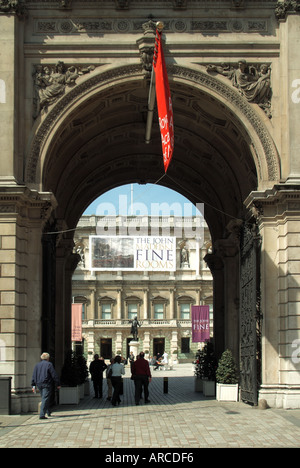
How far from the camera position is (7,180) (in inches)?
920

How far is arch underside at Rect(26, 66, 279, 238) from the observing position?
24750mm

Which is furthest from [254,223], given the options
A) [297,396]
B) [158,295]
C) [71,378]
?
[158,295]

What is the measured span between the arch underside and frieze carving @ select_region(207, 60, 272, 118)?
0.29 meters

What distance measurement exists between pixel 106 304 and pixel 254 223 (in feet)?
227

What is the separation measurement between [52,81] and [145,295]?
6979 cm

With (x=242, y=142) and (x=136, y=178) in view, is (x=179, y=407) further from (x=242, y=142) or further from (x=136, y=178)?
(x=136, y=178)

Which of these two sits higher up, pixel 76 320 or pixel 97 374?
pixel 76 320

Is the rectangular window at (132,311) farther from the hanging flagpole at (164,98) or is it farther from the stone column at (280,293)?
the hanging flagpole at (164,98)

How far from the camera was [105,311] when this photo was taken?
93.4 metres

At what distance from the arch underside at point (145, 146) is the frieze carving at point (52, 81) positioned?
312mm

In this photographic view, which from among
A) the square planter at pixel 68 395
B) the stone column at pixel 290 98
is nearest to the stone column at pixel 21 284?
the square planter at pixel 68 395

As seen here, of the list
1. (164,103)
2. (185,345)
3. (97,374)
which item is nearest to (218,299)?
(97,374)

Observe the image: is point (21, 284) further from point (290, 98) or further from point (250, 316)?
point (290, 98)
